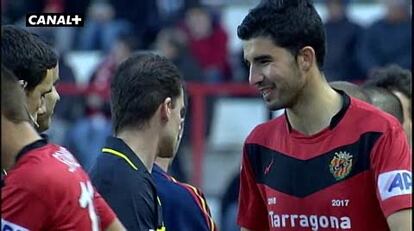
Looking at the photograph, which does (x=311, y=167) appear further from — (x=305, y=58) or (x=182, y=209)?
(x=182, y=209)

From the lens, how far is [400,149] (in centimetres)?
527

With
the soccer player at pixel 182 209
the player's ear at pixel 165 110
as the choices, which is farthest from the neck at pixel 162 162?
the player's ear at pixel 165 110

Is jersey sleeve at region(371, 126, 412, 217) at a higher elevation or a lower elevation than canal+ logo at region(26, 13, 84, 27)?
lower

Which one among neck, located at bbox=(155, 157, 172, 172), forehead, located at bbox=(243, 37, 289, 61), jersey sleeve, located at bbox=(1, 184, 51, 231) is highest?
forehead, located at bbox=(243, 37, 289, 61)

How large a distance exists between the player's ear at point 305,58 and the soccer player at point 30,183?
5.31 ft

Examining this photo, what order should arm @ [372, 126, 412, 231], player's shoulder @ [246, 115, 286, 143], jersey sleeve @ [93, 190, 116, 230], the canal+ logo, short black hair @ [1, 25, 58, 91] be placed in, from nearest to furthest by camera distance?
1. jersey sleeve @ [93, 190, 116, 230]
2. short black hair @ [1, 25, 58, 91]
3. arm @ [372, 126, 412, 231]
4. player's shoulder @ [246, 115, 286, 143]
5. the canal+ logo

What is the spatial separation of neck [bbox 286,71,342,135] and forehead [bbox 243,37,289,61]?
0.18 m

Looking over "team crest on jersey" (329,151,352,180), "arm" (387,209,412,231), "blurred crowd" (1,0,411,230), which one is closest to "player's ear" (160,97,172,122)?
"team crest on jersey" (329,151,352,180)

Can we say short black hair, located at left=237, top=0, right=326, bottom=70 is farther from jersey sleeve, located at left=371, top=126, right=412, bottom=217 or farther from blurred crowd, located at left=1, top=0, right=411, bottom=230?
blurred crowd, located at left=1, top=0, right=411, bottom=230

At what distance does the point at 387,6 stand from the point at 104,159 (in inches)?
313

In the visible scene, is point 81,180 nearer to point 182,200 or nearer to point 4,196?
point 4,196

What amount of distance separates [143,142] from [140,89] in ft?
0.70

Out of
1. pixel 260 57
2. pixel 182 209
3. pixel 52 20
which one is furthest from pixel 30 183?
pixel 52 20

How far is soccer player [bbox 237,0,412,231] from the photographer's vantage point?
5285 millimetres
